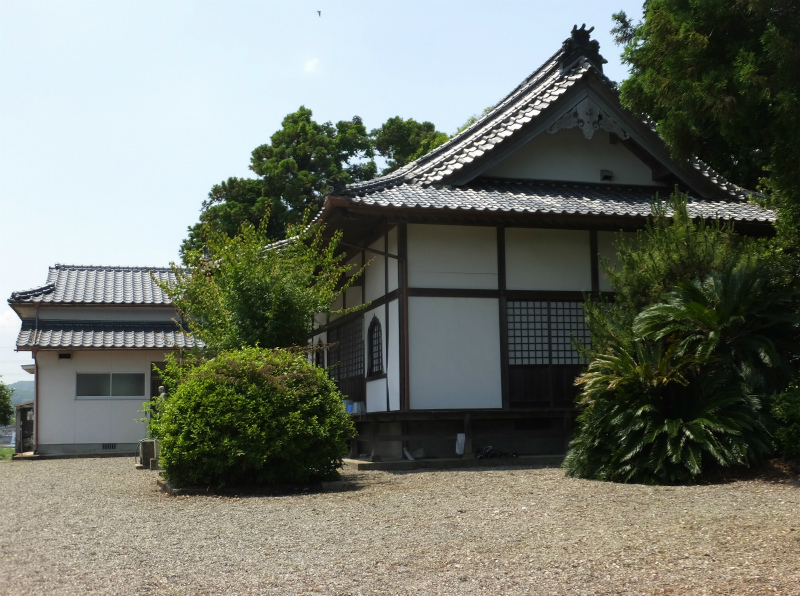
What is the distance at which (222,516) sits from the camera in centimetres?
883

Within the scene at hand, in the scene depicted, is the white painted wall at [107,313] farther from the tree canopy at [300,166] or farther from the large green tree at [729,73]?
the large green tree at [729,73]

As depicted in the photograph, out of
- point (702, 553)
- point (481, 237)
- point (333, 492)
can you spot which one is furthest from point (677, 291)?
point (702, 553)

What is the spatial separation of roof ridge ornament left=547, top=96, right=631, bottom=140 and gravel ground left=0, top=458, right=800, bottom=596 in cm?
755

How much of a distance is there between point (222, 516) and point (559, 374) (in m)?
8.03

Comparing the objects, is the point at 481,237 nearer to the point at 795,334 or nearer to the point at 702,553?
the point at 795,334

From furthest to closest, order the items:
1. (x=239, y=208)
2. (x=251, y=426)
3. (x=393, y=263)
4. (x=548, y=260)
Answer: (x=239, y=208) < (x=548, y=260) < (x=393, y=263) < (x=251, y=426)

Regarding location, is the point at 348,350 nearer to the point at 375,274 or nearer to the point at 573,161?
the point at 375,274

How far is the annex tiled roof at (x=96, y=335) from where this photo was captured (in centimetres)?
2317

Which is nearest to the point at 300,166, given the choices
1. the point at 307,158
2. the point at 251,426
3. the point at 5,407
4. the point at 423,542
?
the point at 307,158

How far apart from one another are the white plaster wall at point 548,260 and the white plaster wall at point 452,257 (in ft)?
1.28

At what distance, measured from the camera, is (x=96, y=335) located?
78.2 feet

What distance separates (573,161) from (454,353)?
4.72 meters

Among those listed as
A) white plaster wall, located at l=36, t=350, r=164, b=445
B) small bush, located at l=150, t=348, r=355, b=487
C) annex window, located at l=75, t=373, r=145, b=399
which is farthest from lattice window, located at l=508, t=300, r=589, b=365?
annex window, located at l=75, t=373, r=145, b=399

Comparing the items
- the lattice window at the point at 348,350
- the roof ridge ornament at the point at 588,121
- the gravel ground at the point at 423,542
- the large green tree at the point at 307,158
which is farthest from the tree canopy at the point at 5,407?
the roof ridge ornament at the point at 588,121
